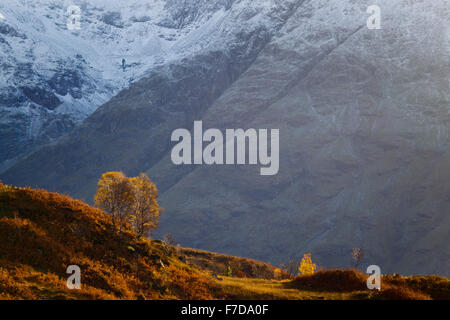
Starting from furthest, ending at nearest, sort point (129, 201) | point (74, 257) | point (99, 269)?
point (129, 201), point (74, 257), point (99, 269)

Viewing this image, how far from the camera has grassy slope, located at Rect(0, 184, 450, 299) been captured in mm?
26948

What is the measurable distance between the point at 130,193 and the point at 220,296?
1343 cm

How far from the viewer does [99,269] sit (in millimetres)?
29516

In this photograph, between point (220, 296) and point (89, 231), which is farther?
point (89, 231)

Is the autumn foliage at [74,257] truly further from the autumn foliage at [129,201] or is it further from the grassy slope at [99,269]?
the autumn foliage at [129,201]

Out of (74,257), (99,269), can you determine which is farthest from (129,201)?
(99,269)

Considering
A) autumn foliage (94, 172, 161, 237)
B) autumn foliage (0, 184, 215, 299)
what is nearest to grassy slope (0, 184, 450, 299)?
autumn foliage (0, 184, 215, 299)

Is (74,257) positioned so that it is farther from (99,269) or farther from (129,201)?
(129,201)

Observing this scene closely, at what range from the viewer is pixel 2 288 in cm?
2462

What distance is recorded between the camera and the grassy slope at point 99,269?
2695 cm

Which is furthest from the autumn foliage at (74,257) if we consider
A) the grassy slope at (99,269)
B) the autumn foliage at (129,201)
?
the autumn foliage at (129,201)
